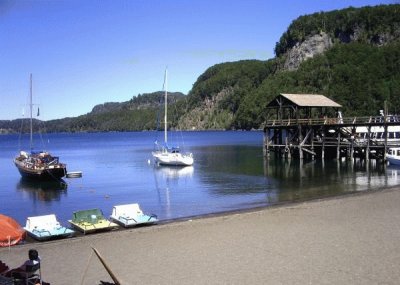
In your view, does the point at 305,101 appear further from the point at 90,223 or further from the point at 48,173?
the point at 90,223

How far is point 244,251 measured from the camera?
16.9m

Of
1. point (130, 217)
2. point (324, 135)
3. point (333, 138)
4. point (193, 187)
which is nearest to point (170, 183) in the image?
point (193, 187)

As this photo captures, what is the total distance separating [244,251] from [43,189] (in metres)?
33.0

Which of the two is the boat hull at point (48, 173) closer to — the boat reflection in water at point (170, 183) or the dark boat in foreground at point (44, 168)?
the dark boat in foreground at point (44, 168)

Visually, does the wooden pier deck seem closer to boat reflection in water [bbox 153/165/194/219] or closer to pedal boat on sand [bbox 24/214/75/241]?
boat reflection in water [bbox 153/165/194/219]

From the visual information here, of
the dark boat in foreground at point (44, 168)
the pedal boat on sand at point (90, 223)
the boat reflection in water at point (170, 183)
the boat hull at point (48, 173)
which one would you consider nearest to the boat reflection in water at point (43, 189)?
the boat hull at point (48, 173)

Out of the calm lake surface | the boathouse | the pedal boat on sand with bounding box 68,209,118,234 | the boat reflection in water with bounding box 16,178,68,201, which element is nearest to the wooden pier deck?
the boathouse

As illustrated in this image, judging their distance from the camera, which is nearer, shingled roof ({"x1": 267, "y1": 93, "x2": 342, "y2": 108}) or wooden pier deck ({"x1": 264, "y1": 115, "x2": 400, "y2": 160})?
wooden pier deck ({"x1": 264, "y1": 115, "x2": 400, "y2": 160})

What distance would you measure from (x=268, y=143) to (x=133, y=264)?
55362 millimetres

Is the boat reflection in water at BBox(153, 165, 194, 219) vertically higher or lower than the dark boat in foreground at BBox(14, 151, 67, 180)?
lower

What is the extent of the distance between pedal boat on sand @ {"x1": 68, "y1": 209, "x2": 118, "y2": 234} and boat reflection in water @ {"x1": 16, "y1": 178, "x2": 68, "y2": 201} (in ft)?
53.2

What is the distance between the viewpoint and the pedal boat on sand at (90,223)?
21.9m

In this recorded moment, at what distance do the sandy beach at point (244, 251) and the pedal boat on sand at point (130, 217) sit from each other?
2.12 ft

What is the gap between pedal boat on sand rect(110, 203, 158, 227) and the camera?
22.9 meters
